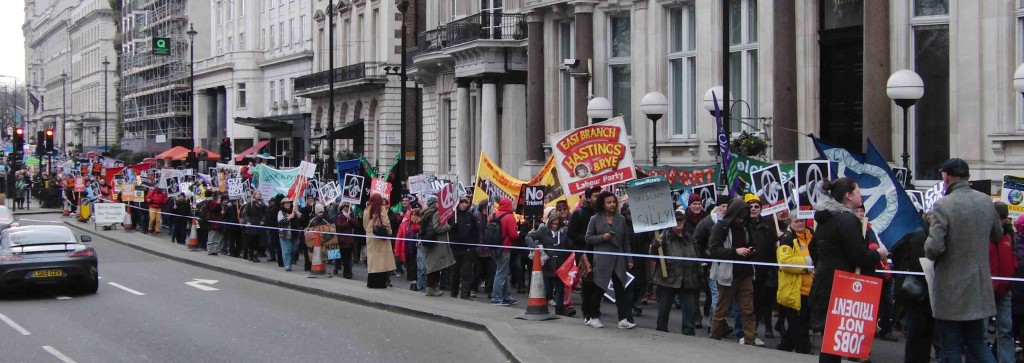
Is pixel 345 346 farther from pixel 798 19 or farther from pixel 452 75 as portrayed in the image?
pixel 452 75

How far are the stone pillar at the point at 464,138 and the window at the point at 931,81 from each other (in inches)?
797

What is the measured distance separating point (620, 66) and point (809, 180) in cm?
1815

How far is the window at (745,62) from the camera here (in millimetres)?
27125

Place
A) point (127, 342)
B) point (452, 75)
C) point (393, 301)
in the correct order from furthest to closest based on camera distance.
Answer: point (452, 75)
point (393, 301)
point (127, 342)

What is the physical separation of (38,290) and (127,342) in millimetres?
8056

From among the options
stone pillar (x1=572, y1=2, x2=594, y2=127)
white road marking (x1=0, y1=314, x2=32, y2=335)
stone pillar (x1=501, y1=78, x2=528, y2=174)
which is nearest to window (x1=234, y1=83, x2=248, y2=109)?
stone pillar (x1=501, y1=78, x2=528, y2=174)

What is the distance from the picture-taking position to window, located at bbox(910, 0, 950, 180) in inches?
876

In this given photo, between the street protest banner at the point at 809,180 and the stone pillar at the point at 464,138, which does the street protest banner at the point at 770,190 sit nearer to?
the street protest banner at the point at 809,180

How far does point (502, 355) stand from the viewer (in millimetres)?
13500

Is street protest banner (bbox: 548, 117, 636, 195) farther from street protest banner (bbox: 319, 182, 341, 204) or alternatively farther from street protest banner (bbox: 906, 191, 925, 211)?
street protest banner (bbox: 319, 182, 341, 204)

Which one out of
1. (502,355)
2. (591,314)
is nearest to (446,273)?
(591,314)

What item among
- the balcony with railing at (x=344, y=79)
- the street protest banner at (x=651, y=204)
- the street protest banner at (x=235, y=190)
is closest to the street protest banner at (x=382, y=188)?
the street protest banner at (x=235, y=190)

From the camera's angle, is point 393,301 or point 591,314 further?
point 393,301

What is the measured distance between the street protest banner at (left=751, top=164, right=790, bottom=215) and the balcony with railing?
38299 millimetres
